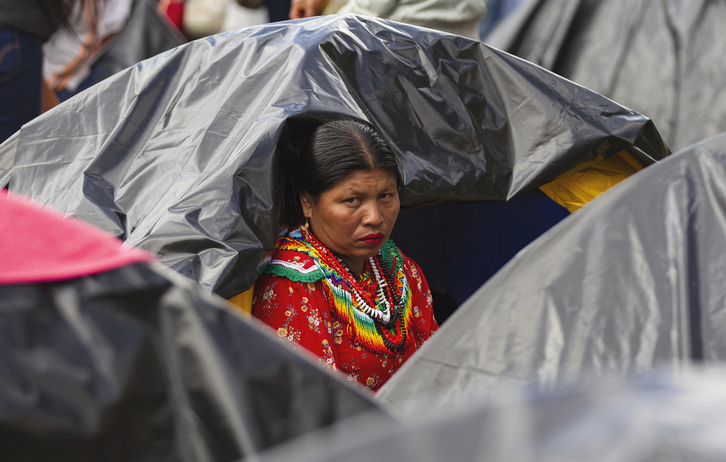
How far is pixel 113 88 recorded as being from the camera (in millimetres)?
1669

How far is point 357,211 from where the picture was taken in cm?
164

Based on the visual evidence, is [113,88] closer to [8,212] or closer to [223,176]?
[223,176]

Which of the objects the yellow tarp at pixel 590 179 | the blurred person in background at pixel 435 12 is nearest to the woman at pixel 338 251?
the yellow tarp at pixel 590 179

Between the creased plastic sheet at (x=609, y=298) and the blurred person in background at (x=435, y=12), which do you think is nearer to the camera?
the creased plastic sheet at (x=609, y=298)

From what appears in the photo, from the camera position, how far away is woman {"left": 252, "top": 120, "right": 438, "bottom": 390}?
5.12 ft

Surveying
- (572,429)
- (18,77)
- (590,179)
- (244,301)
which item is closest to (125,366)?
(572,429)

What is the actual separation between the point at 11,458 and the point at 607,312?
2.16 feet

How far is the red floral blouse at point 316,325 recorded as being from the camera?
153cm

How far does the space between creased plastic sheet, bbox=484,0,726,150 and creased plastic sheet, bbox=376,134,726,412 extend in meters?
1.76

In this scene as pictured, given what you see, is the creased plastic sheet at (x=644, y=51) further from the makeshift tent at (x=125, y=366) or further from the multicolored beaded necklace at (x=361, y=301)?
the makeshift tent at (x=125, y=366)

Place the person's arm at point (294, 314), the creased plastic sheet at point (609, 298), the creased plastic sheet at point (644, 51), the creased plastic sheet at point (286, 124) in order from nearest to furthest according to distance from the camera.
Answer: the creased plastic sheet at point (609, 298), the creased plastic sheet at point (286, 124), the person's arm at point (294, 314), the creased plastic sheet at point (644, 51)

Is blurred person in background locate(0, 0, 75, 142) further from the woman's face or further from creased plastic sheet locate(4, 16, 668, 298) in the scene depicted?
the woman's face

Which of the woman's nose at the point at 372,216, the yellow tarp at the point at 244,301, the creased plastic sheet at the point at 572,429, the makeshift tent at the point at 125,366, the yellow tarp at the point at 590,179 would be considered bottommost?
the yellow tarp at the point at 244,301

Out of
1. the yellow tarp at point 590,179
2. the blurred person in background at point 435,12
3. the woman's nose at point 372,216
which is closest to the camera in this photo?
the woman's nose at point 372,216
